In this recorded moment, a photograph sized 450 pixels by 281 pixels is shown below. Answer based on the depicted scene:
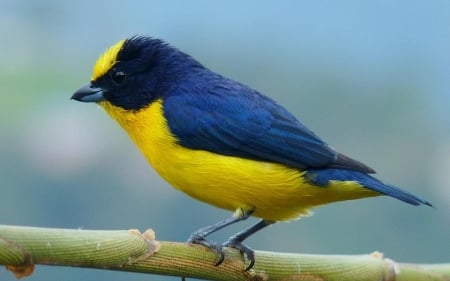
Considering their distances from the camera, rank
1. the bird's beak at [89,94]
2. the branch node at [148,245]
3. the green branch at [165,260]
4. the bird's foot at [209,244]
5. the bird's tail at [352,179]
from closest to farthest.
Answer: the green branch at [165,260] < the branch node at [148,245] < the bird's foot at [209,244] < the bird's tail at [352,179] < the bird's beak at [89,94]

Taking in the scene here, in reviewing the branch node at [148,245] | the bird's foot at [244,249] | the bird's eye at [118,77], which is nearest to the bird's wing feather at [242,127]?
the bird's eye at [118,77]

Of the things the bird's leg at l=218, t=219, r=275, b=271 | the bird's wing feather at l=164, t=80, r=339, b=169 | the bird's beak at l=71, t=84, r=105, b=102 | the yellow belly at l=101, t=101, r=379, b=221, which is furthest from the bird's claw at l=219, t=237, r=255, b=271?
the bird's beak at l=71, t=84, r=105, b=102

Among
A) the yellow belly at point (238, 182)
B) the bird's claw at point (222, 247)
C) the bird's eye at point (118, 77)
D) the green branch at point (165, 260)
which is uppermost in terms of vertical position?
the bird's eye at point (118, 77)

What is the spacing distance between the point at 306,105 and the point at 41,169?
1.82 metres

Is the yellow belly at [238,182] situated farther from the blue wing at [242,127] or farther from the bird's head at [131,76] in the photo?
the bird's head at [131,76]

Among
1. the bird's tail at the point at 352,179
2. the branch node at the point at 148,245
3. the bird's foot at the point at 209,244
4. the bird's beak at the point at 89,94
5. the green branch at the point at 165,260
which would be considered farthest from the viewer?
the bird's beak at the point at 89,94

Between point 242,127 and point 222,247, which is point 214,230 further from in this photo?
point 242,127

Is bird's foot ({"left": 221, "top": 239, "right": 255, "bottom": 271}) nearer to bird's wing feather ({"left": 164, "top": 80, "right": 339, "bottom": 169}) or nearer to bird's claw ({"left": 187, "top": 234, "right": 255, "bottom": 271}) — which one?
bird's claw ({"left": 187, "top": 234, "right": 255, "bottom": 271})

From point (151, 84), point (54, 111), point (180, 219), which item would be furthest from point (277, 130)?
point (54, 111)

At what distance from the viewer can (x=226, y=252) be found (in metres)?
3.08

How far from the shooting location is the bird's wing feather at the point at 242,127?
3367 mm

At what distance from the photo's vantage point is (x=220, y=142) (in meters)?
3.39

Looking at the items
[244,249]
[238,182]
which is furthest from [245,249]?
[238,182]

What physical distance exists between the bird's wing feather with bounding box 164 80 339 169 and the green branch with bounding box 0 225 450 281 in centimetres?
38
